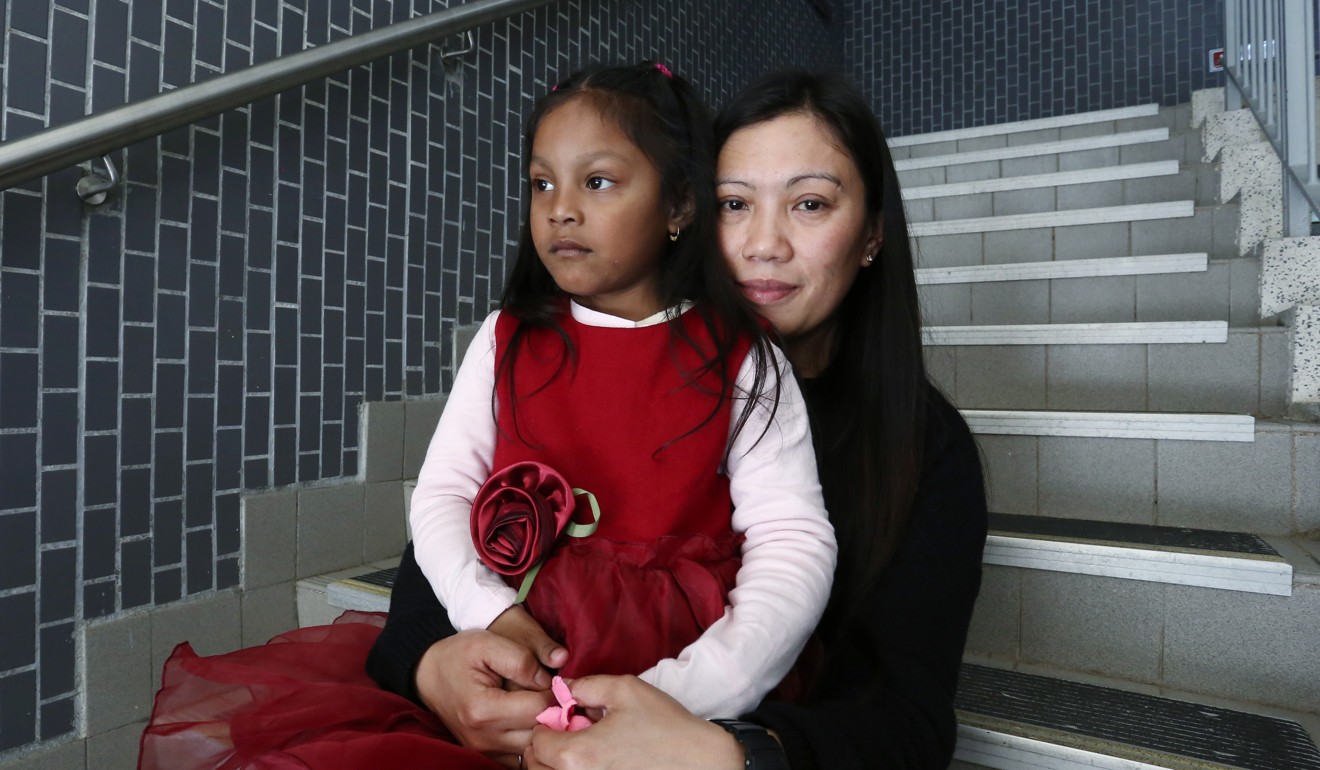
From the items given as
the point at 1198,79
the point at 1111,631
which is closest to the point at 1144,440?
the point at 1111,631

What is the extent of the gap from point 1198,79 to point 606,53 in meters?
3.67

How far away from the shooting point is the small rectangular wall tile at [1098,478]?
1640 mm

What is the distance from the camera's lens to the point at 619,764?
0.72 meters

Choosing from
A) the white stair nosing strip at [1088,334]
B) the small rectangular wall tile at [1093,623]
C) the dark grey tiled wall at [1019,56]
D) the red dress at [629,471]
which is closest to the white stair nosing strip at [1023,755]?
the small rectangular wall tile at [1093,623]

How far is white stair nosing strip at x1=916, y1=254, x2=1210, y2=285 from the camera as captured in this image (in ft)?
6.92

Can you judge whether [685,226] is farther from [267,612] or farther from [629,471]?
[267,612]

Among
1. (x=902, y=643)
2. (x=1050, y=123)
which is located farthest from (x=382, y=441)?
(x=1050, y=123)

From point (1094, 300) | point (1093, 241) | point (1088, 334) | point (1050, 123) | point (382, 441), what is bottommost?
point (382, 441)

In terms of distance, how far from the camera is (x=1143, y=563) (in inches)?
52.9

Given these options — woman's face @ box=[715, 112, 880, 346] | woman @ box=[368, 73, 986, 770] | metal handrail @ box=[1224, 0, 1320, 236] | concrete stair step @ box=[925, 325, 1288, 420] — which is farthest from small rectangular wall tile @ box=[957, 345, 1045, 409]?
woman's face @ box=[715, 112, 880, 346]

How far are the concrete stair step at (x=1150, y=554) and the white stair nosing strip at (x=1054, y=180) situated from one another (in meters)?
1.62

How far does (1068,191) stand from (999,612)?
210 centimetres

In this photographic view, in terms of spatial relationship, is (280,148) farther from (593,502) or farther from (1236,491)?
(1236,491)

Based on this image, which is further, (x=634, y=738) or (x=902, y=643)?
(x=902, y=643)
